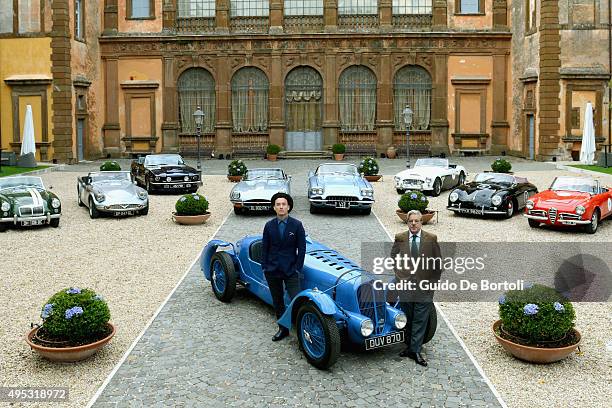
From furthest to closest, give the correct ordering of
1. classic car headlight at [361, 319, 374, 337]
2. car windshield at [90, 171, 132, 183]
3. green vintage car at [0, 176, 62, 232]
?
car windshield at [90, 171, 132, 183] → green vintage car at [0, 176, 62, 232] → classic car headlight at [361, 319, 374, 337]

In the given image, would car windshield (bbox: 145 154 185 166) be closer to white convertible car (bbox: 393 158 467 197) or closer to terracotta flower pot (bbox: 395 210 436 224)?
white convertible car (bbox: 393 158 467 197)

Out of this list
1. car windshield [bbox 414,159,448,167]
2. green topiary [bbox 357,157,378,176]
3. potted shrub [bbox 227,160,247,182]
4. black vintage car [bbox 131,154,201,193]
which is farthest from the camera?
potted shrub [bbox 227,160,247,182]

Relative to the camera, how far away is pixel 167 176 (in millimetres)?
24875

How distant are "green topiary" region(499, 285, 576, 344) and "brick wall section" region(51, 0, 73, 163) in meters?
32.4

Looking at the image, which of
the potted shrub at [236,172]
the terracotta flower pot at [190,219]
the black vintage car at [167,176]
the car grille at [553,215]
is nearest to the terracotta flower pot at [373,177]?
the potted shrub at [236,172]

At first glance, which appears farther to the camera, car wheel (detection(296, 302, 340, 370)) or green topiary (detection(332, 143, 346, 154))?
green topiary (detection(332, 143, 346, 154))

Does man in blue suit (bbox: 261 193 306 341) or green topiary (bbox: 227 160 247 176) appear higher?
green topiary (bbox: 227 160 247 176)

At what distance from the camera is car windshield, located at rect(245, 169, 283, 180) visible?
21.6m

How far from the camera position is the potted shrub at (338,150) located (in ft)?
130

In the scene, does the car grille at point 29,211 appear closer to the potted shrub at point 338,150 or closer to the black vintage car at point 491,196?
the black vintage car at point 491,196

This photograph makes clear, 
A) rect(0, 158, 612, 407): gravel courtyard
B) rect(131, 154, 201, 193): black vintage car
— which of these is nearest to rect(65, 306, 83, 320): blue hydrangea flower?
rect(0, 158, 612, 407): gravel courtyard

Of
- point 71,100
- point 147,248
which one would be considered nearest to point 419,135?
point 71,100

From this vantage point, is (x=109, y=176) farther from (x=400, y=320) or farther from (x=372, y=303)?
(x=400, y=320)

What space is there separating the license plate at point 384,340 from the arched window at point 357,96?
1322 inches
